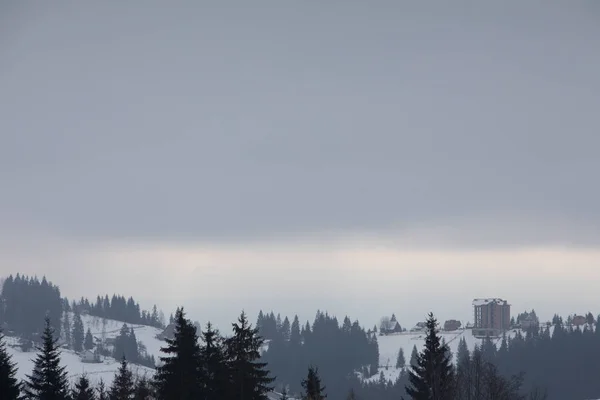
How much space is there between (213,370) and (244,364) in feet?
4.95

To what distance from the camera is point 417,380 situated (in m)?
52.9

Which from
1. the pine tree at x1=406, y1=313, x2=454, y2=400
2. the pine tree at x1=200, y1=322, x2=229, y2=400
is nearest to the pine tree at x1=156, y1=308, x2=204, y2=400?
the pine tree at x1=200, y1=322, x2=229, y2=400

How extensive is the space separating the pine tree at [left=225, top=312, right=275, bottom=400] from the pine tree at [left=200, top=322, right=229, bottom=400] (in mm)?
419

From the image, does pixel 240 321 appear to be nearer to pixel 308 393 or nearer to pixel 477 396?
pixel 308 393

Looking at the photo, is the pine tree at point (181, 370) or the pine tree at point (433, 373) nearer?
the pine tree at point (181, 370)

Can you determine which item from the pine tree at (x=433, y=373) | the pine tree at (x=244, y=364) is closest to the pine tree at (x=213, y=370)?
the pine tree at (x=244, y=364)

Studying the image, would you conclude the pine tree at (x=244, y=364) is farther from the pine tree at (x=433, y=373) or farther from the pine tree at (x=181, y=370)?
the pine tree at (x=433, y=373)

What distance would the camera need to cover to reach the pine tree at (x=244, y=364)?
39.3 meters

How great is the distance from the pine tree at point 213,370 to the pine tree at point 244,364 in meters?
0.42

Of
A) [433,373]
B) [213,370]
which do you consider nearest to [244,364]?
[213,370]

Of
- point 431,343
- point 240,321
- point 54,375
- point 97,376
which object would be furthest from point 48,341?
point 97,376

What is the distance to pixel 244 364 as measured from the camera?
3966 centimetres

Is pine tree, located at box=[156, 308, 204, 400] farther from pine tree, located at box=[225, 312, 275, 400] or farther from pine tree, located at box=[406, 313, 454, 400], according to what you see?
pine tree, located at box=[406, 313, 454, 400]

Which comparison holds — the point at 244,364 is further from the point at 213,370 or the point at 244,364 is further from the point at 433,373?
the point at 433,373
